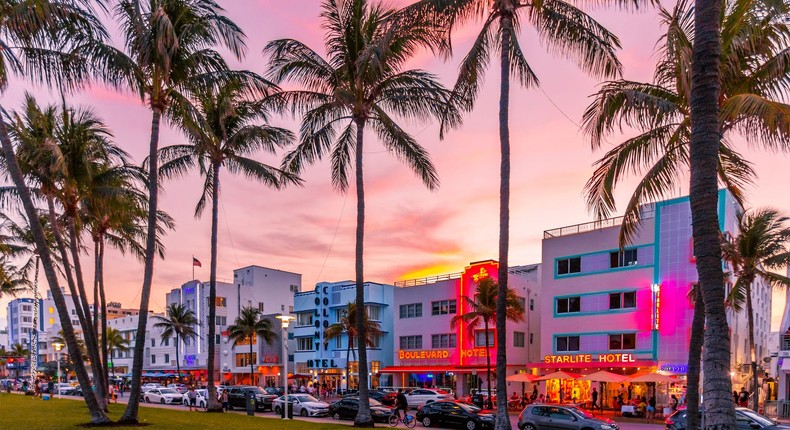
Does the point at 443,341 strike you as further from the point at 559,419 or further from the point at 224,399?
the point at 559,419

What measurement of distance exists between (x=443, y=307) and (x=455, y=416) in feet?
83.1

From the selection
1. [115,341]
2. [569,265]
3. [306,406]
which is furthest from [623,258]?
[115,341]

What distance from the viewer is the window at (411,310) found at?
56656 mm

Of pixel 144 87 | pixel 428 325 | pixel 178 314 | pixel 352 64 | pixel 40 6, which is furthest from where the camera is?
pixel 178 314

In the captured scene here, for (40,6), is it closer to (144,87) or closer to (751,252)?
(144,87)

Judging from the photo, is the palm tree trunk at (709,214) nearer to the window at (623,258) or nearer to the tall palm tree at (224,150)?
the tall palm tree at (224,150)

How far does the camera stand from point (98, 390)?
27375 millimetres

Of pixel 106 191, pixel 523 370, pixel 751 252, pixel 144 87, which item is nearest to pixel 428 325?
pixel 523 370

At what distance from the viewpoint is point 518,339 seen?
5128 centimetres

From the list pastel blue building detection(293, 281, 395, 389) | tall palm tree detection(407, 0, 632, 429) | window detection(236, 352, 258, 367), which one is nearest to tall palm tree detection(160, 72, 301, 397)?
tall palm tree detection(407, 0, 632, 429)

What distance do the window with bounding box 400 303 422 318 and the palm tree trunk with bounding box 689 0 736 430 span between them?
4950 cm

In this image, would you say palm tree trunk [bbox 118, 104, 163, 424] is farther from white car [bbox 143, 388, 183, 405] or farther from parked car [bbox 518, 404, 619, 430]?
white car [bbox 143, 388, 183, 405]

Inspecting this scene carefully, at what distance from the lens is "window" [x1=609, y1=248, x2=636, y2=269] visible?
40938 mm

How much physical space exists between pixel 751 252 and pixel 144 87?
29.1 metres
